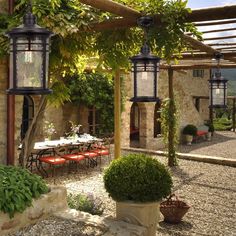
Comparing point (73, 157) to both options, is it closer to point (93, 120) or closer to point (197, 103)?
point (93, 120)

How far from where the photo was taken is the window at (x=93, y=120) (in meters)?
13.7

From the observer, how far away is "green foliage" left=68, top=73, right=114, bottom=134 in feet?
41.3

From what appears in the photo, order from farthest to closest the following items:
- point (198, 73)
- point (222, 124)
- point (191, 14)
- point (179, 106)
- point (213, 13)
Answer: point (222, 124) < point (198, 73) < point (179, 106) < point (191, 14) < point (213, 13)

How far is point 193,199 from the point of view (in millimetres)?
7473

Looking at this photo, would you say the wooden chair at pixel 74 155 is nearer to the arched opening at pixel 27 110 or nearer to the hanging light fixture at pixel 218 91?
the arched opening at pixel 27 110

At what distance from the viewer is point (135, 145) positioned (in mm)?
15656

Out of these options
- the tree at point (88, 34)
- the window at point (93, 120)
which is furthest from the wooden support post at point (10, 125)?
the window at point (93, 120)

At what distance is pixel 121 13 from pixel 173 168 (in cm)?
698

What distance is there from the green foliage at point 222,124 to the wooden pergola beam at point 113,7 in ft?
66.5

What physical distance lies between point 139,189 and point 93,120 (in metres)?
8.99

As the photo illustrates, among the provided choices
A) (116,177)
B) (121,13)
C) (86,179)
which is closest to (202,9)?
(121,13)

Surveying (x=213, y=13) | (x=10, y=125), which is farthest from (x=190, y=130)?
(x=213, y=13)

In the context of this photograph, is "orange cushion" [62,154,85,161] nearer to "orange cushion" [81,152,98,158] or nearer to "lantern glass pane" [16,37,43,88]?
"orange cushion" [81,152,98,158]

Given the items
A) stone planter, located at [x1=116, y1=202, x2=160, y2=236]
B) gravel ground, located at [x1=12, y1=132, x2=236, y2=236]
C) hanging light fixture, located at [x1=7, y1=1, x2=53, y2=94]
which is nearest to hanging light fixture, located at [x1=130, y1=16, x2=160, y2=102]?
hanging light fixture, located at [x1=7, y1=1, x2=53, y2=94]
